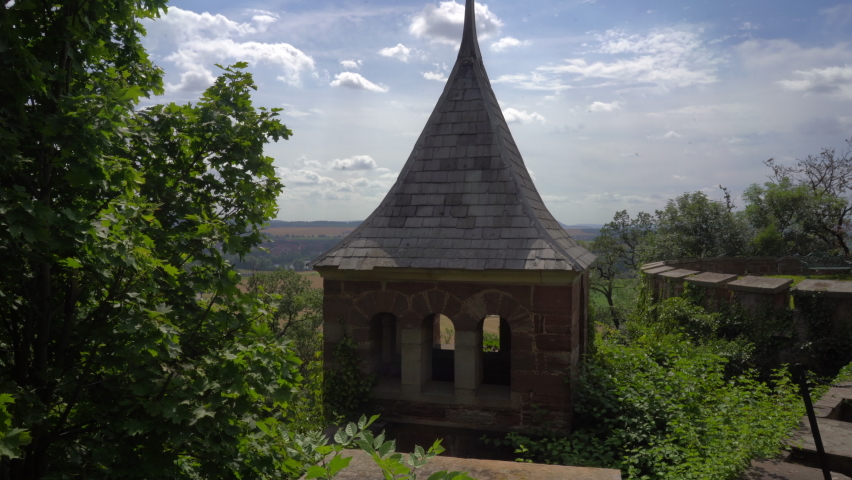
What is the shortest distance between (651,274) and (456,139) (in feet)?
18.1

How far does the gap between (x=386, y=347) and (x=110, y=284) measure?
6374 mm

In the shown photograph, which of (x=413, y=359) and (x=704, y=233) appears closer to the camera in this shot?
(x=413, y=359)

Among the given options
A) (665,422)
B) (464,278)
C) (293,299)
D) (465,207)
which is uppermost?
(465,207)

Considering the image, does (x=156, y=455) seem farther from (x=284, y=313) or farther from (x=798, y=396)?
(x=284, y=313)

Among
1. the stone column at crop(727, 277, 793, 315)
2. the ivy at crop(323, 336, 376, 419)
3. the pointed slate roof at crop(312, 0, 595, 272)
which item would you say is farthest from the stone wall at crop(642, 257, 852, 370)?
the ivy at crop(323, 336, 376, 419)

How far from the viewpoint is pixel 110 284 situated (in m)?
2.83

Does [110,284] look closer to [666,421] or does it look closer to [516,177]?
[516,177]

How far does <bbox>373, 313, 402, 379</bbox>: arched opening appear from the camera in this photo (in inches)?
293

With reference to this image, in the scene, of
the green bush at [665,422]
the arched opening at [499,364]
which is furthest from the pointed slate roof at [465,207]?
the arched opening at [499,364]

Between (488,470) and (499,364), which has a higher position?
(488,470)

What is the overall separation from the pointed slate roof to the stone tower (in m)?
0.02

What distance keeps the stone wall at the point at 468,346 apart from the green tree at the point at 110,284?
3.41m

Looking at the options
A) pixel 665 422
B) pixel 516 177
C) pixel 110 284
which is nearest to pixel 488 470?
pixel 110 284

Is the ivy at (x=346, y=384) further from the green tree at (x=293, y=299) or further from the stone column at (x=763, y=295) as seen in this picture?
the green tree at (x=293, y=299)
